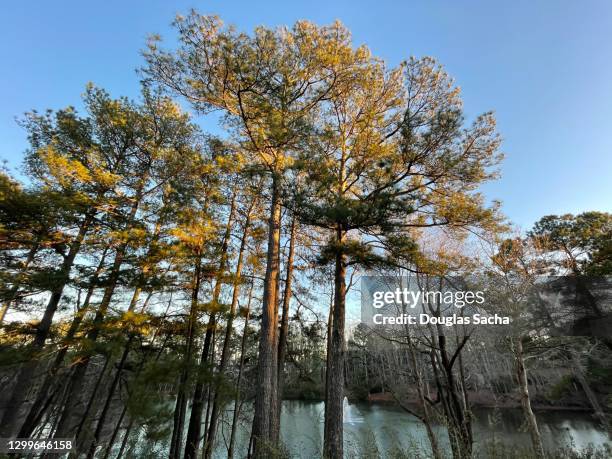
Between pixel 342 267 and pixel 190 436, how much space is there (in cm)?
514

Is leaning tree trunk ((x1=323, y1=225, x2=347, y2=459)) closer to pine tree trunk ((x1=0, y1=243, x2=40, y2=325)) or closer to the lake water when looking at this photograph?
the lake water

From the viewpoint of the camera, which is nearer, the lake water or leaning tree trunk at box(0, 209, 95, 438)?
leaning tree trunk at box(0, 209, 95, 438)

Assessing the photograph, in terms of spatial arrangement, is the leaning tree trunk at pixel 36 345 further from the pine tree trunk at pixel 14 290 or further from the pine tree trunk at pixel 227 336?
the pine tree trunk at pixel 227 336

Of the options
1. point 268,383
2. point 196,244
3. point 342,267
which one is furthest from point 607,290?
point 196,244

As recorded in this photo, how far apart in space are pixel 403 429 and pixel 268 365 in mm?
13612

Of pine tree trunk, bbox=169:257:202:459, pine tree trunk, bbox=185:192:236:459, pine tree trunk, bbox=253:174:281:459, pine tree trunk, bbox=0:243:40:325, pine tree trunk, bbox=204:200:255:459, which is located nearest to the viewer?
pine tree trunk, bbox=253:174:281:459

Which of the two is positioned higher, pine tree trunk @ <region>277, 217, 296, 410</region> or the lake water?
pine tree trunk @ <region>277, 217, 296, 410</region>

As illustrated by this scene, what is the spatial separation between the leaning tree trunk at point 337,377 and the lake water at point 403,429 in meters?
3.26

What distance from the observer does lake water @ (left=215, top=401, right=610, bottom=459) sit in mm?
9977

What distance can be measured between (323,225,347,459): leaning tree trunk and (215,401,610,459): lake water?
326 centimetres

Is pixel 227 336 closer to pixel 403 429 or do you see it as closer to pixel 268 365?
Answer: pixel 268 365

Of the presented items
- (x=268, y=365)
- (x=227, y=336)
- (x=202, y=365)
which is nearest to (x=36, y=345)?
(x=202, y=365)

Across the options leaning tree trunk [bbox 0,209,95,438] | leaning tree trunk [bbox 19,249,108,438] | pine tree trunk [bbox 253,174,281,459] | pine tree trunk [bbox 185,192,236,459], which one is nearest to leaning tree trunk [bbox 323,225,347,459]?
pine tree trunk [bbox 253,174,281,459]

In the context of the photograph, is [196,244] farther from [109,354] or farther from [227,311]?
[109,354]
